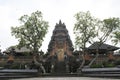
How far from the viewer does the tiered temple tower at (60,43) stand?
48.3 metres

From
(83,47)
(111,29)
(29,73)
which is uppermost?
(111,29)

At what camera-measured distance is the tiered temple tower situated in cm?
4828

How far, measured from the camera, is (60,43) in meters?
50.4

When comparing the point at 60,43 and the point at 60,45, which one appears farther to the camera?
the point at 60,43

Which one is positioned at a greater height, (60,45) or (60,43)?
(60,43)

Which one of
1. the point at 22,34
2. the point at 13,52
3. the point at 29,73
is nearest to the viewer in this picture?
the point at 29,73

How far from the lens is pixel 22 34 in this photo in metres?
37.9

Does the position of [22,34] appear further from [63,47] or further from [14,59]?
[63,47]

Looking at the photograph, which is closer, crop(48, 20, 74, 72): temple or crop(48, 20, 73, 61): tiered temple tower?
crop(48, 20, 74, 72): temple

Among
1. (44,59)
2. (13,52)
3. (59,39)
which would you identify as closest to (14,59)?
(13,52)

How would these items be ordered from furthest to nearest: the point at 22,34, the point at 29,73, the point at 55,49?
the point at 55,49, the point at 22,34, the point at 29,73

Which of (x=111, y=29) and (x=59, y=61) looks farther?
(x=59, y=61)

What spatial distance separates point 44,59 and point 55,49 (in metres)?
5.59

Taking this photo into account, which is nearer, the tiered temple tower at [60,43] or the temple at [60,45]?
the temple at [60,45]
